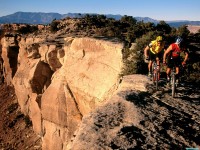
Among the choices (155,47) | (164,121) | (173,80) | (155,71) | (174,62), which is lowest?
(164,121)

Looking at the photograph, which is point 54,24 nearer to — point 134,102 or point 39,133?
point 39,133

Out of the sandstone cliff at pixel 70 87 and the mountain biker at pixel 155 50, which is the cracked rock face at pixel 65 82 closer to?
the sandstone cliff at pixel 70 87

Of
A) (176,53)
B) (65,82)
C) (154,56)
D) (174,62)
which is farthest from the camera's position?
(65,82)

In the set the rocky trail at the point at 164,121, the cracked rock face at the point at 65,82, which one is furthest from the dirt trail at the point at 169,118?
the cracked rock face at the point at 65,82

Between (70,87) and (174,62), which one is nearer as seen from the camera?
(174,62)

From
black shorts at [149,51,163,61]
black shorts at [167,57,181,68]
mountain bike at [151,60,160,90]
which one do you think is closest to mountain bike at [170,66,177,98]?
black shorts at [167,57,181,68]

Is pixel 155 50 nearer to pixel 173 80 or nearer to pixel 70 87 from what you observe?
pixel 173 80

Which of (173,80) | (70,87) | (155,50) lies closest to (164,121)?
(173,80)

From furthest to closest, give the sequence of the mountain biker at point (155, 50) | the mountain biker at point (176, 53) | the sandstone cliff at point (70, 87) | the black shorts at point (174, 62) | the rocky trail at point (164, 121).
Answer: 1. the mountain biker at point (155, 50)
2. the black shorts at point (174, 62)
3. the mountain biker at point (176, 53)
4. the sandstone cliff at point (70, 87)
5. the rocky trail at point (164, 121)

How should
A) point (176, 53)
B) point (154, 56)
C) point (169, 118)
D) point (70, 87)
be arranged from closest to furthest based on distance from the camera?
point (169, 118) → point (176, 53) → point (154, 56) → point (70, 87)

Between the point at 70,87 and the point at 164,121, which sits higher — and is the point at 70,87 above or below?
below

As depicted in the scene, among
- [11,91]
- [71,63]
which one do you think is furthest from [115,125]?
[11,91]

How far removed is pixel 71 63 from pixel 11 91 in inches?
770

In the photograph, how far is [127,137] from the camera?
7574 millimetres
